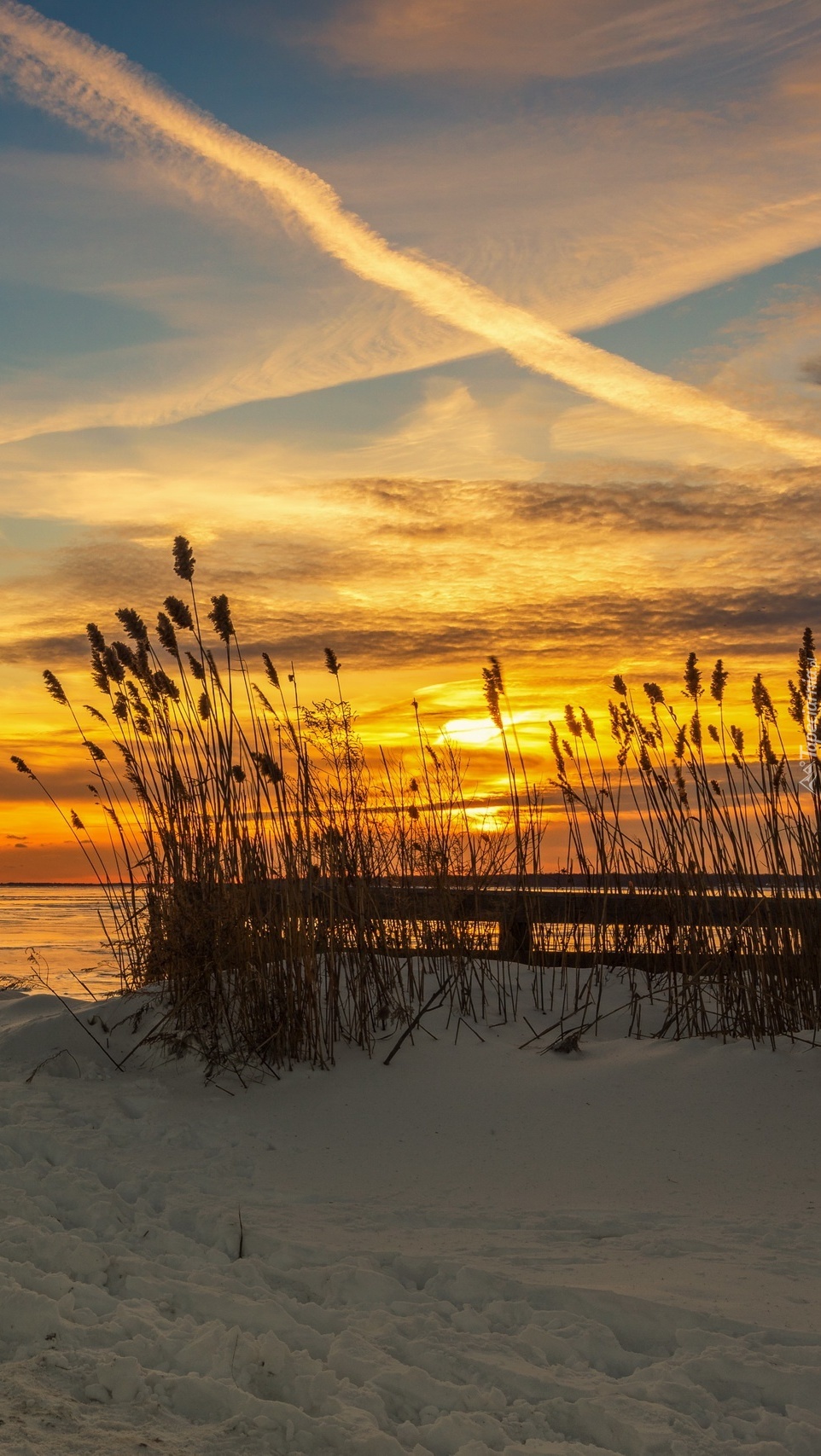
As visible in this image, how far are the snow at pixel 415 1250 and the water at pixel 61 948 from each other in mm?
1300

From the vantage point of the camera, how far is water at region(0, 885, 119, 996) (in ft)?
27.1

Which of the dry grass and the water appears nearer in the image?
the dry grass

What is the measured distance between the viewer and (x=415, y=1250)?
2822mm

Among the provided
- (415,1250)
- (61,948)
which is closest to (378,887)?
(415,1250)

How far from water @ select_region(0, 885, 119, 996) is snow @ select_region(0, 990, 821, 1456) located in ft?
4.26

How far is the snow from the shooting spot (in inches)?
77.0

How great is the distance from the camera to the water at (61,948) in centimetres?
825

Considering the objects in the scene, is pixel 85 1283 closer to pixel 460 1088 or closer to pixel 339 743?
pixel 460 1088

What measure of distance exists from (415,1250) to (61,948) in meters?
10.1

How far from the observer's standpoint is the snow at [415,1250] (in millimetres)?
1955

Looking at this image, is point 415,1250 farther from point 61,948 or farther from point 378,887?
point 61,948

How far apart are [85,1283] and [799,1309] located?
1598mm

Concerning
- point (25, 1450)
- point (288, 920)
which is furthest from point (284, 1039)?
point (25, 1450)

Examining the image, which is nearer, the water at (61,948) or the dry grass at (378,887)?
the dry grass at (378,887)
